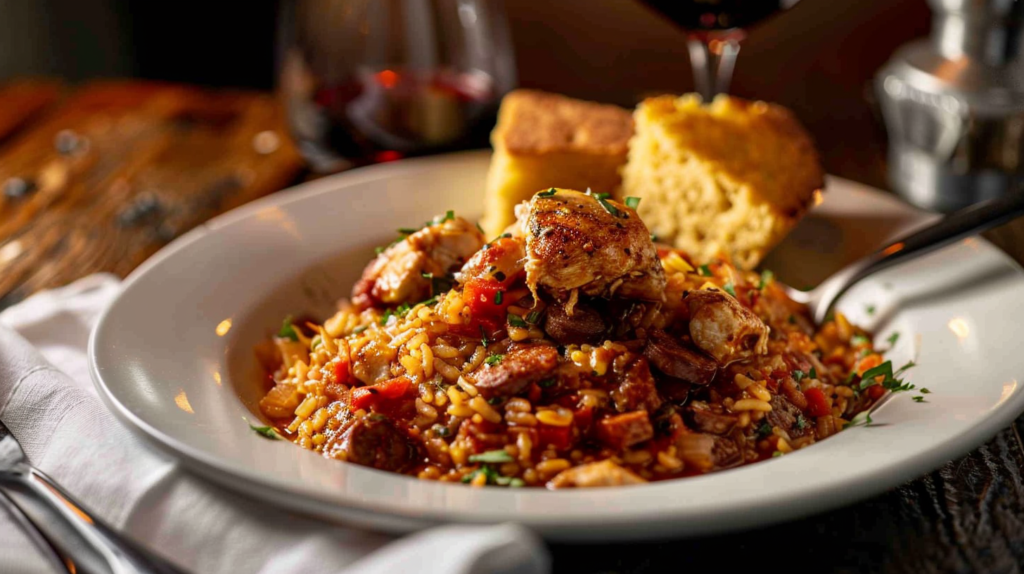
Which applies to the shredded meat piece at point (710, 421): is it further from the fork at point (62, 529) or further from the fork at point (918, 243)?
the fork at point (62, 529)

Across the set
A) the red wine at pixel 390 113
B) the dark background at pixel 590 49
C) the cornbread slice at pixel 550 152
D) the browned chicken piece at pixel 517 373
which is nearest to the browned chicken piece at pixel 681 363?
the browned chicken piece at pixel 517 373

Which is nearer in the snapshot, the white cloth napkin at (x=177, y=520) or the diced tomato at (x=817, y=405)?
the white cloth napkin at (x=177, y=520)

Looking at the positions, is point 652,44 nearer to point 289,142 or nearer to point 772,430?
point 289,142

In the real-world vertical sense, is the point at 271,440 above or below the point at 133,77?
above

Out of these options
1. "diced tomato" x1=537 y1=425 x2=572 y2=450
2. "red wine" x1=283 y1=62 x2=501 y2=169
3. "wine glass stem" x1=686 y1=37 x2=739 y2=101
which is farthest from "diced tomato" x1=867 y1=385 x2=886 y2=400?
"red wine" x1=283 y1=62 x2=501 y2=169

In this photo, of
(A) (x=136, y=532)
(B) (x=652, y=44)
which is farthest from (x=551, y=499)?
(B) (x=652, y=44)

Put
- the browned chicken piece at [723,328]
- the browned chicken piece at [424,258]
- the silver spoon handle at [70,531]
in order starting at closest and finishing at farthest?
the silver spoon handle at [70,531], the browned chicken piece at [723,328], the browned chicken piece at [424,258]

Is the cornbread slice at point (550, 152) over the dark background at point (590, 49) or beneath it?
over
